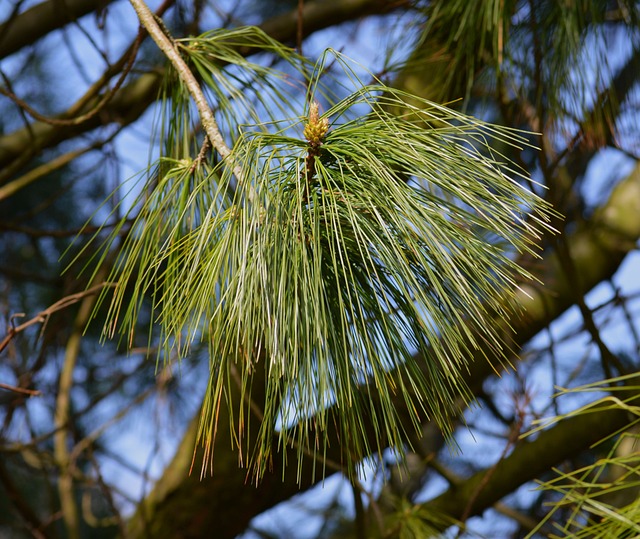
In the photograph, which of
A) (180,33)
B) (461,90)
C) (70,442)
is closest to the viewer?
(461,90)

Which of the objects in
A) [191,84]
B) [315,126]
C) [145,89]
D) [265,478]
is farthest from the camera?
[145,89]

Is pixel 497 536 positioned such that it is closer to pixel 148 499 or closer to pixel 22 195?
pixel 148 499

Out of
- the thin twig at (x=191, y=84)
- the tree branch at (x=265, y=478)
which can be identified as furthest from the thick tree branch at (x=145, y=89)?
the thin twig at (x=191, y=84)

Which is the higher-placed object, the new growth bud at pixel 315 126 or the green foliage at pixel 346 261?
the new growth bud at pixel 315 126

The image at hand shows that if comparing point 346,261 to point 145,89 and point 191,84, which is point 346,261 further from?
point 145,89

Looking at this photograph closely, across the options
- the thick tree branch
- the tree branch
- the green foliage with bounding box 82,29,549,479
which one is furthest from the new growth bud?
the thick tree branch

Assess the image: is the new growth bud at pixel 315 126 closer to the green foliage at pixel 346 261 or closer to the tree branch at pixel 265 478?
the green foliage at pixel 346 261

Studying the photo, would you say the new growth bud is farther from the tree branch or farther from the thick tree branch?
the thick tree branch

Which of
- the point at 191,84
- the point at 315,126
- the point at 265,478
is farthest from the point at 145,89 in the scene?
the point at 315,126

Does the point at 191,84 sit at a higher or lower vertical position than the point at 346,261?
higher

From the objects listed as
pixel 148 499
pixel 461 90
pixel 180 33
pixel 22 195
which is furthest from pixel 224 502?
pixel 22 195

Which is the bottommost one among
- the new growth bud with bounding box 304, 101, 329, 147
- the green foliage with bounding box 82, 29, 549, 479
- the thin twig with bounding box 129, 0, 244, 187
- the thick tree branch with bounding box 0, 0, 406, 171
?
the green foliage with bounding box 82, 29, 549, 479

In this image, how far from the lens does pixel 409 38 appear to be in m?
1.31

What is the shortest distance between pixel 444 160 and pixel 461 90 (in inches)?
28.0
